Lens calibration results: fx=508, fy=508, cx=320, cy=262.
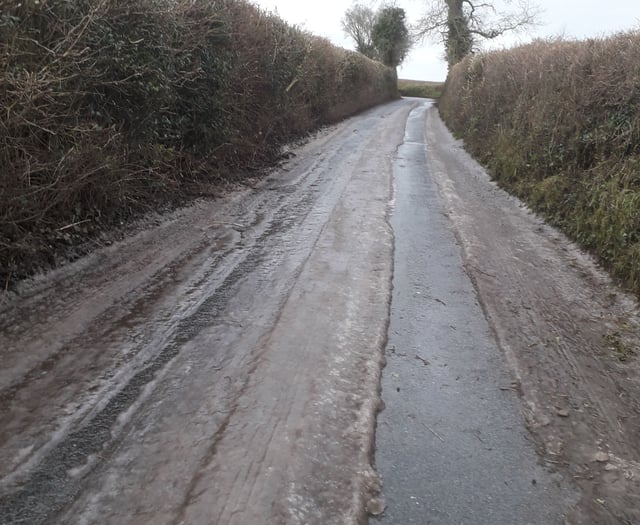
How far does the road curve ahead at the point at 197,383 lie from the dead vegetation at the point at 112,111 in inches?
21.0

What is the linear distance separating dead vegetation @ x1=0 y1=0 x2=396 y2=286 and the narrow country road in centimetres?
52

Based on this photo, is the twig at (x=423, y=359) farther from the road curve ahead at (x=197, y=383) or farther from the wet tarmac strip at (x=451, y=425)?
the road curve ahead at (x=197, y=383)

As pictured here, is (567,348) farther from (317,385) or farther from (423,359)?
(317,385)

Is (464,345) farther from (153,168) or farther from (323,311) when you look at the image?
(153,168)

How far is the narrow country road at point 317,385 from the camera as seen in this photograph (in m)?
2.42

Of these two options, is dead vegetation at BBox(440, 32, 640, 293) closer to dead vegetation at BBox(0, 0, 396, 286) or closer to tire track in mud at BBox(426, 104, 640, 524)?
tire track in mud at BBox(426, 104, 640, 524)

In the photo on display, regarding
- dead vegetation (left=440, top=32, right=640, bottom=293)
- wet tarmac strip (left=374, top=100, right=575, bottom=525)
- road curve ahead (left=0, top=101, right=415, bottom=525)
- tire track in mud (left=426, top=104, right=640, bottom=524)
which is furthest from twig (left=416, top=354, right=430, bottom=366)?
dead vegetation (left=440, top=32, right=640, bottom=293)

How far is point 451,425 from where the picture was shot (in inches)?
119

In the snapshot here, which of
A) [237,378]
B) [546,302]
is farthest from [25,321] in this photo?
[546,302]

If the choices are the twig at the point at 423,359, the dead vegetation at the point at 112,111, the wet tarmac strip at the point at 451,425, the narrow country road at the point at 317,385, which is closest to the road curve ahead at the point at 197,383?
the narrow country road at the point at 317,385

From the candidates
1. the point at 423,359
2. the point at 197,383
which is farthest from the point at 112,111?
the point at 423,359

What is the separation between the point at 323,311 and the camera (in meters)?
4.23

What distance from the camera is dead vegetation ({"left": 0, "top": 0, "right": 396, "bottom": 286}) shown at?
168 inches

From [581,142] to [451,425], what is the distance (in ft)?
20.2
